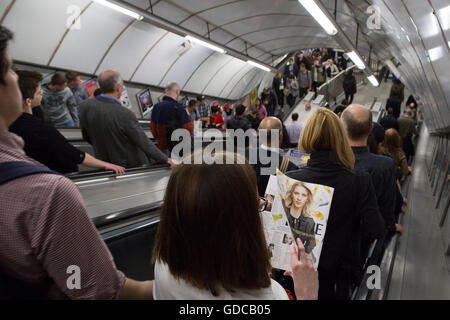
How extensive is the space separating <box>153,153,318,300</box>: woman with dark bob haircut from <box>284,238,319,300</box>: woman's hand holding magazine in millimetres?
252

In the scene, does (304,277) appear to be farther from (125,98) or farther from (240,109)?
(125,98)

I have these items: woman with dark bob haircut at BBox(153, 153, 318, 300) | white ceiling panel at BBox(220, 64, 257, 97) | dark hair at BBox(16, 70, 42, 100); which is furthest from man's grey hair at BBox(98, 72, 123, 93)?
white ceiling panel at BBox(220, 64, 257, 97)

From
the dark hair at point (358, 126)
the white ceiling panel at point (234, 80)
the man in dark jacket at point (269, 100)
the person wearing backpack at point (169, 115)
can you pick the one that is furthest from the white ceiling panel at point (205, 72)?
the dark hair at point (358, 126)

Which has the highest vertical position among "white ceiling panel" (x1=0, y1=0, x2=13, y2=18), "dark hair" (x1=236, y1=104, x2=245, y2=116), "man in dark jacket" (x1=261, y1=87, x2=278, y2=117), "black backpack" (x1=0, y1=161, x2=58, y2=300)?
"white ceiling panel" (x1=0, y1=0, x2=13, y2=18)

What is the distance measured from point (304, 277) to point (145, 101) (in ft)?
38.3

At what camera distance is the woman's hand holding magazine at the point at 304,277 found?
1133mm

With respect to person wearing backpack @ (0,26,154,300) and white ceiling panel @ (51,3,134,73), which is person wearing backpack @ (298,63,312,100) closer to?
white ceiling panel @ (51,3,134,73)

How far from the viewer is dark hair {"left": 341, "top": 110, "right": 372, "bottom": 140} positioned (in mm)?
2336

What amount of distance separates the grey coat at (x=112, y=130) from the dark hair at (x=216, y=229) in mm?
2336

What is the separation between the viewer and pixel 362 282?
8.43ft

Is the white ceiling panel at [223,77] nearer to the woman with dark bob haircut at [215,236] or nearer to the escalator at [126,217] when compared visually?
the escalator at [126,217]
